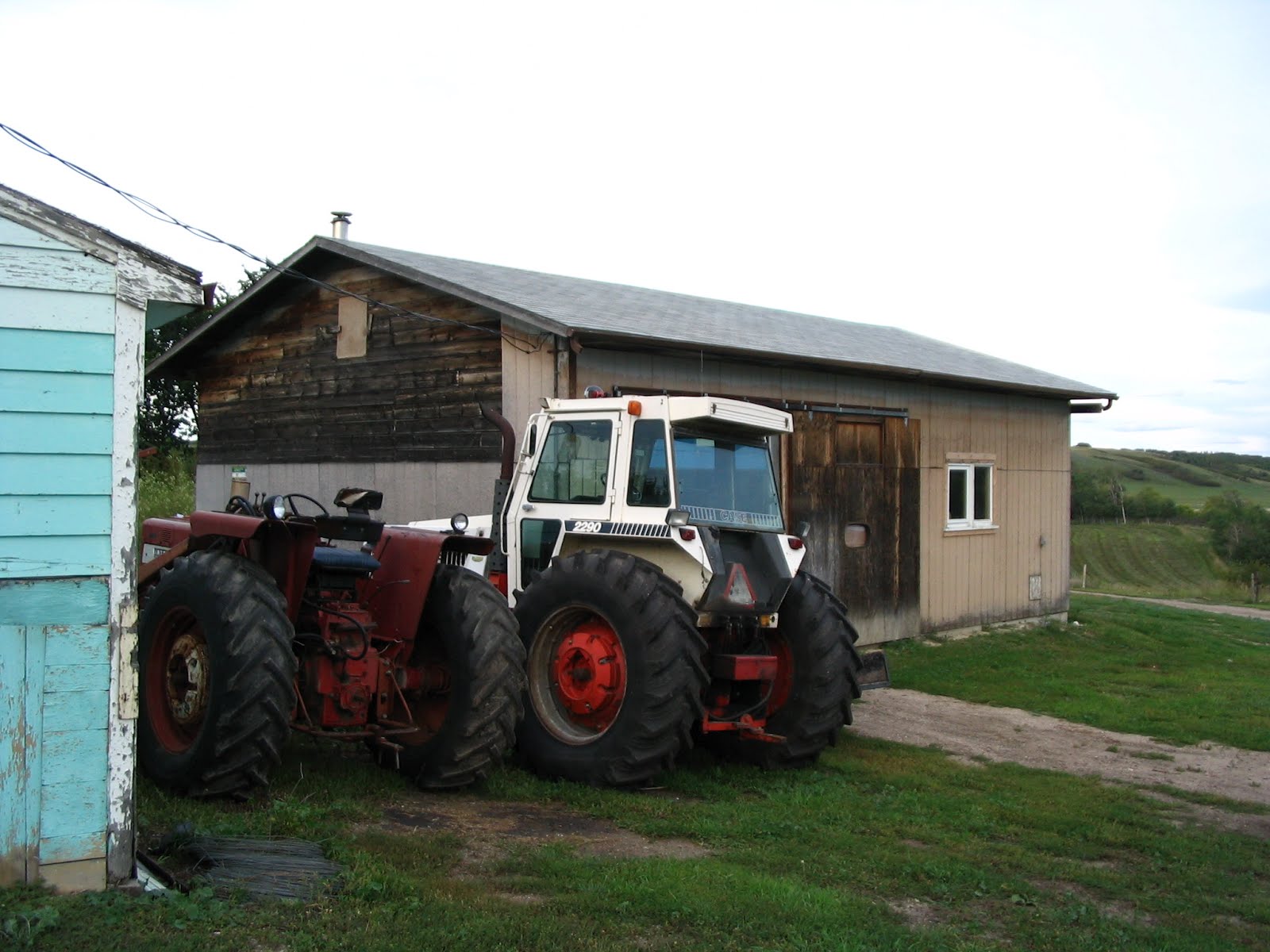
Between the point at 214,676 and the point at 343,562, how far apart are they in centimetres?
127

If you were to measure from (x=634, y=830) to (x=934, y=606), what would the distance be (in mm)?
10032

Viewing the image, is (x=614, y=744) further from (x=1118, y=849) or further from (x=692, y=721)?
(x=1118, y=849)

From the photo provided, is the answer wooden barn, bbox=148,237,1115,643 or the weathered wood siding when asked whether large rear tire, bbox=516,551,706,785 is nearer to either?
wooden barn, bbox=148,237,1115,643

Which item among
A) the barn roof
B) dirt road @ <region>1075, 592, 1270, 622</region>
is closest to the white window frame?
the barn roof

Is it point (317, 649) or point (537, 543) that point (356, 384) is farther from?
point (317, 649)

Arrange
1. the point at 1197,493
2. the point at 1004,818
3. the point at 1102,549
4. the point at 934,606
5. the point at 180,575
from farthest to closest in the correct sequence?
the point at 1197,493 < the point at 1102,549 < the point at 934,606 < the point at 1004,818 < the point at 180,575

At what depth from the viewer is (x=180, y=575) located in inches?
253

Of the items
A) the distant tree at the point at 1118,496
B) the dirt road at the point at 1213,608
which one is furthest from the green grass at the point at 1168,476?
the dirt road at the point at 1213,608

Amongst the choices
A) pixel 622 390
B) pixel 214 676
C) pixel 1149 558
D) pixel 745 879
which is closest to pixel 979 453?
pixel 622 390

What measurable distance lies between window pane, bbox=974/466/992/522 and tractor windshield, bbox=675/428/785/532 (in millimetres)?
8816

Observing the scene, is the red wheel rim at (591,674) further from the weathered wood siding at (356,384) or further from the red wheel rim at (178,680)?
the weathered wood siding at (356,384)

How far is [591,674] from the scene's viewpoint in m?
7.58

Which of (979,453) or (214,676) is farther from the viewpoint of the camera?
(979,453)

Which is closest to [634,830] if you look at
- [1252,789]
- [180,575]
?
[180,575]
